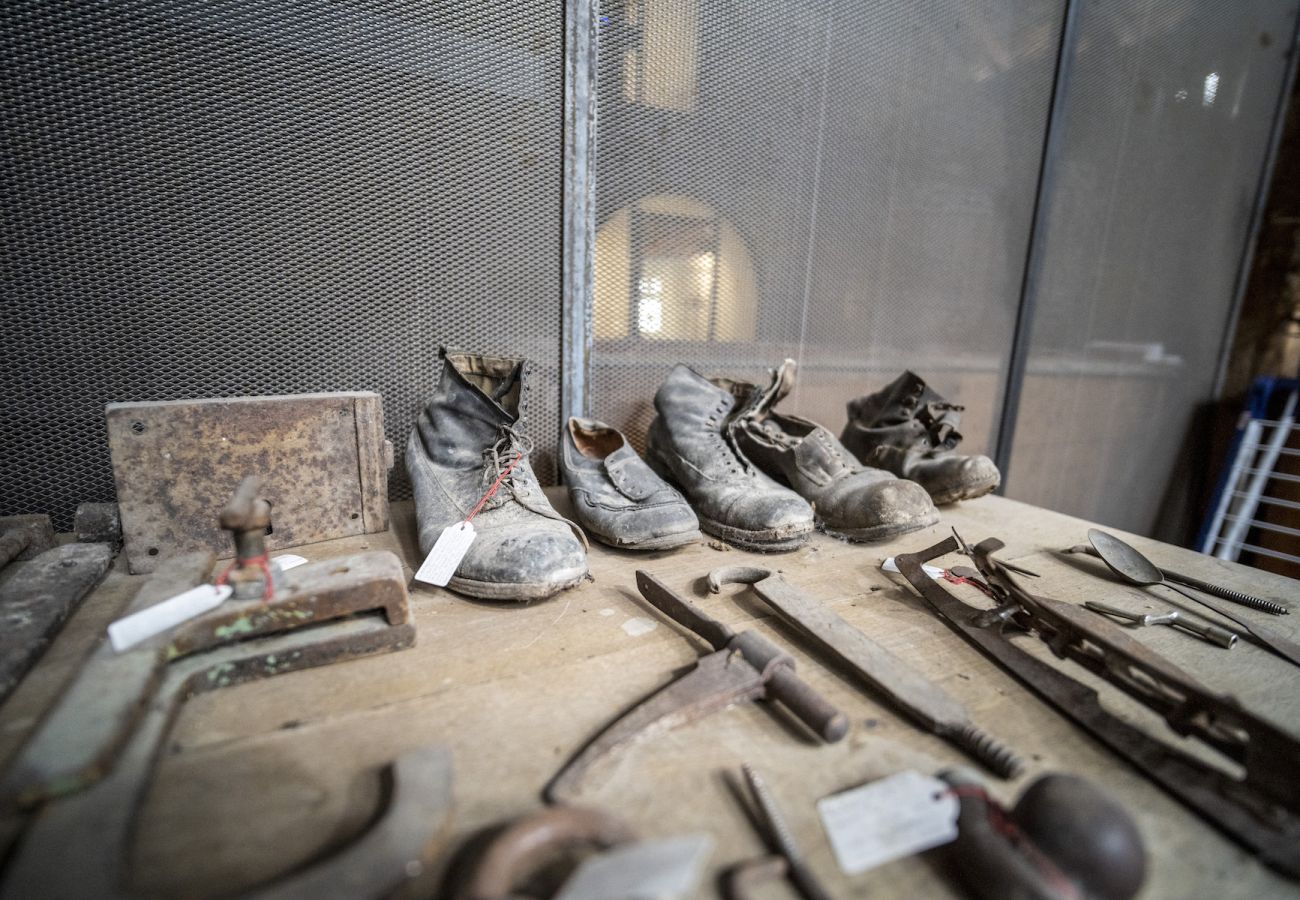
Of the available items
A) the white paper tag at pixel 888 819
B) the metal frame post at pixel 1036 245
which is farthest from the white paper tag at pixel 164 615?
the metal frame post at pixel 1036 245

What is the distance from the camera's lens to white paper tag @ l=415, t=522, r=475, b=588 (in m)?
0.99

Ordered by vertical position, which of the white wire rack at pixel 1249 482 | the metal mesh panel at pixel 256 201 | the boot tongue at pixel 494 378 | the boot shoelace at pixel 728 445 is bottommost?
the white wire rack at pixel 1249 482

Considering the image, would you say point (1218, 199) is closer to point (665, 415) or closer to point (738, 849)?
point (665, 415)

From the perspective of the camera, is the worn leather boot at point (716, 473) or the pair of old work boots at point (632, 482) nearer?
the pair of old work boots at point (632, 482)

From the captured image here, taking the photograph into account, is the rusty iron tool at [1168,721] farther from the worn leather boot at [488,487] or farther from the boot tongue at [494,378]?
the boot tongue at [494,378]

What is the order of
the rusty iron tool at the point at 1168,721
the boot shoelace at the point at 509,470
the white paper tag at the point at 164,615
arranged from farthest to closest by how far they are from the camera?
the boot shoelace at the point at 509,470 < the white paper tag at the point at 164,615 < the rusty iron tool at the point at 1168,721

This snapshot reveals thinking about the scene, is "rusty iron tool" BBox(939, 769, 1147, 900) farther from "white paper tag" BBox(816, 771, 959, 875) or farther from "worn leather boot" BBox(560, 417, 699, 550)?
"worn leather boot" BBox(560, 417, 699, 550)

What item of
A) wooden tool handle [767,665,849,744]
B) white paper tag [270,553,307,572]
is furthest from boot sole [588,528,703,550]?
white paper tag [270,553,307,572]

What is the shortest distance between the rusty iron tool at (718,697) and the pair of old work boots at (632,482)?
332mm

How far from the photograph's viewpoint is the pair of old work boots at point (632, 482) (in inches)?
40.7

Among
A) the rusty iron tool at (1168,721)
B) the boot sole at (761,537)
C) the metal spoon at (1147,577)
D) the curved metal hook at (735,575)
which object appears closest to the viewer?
the rusty iron tool at (1168,721)

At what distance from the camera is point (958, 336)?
2.43 metres

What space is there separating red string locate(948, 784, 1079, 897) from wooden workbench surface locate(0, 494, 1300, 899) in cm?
8

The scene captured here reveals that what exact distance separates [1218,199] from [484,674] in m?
4.32
